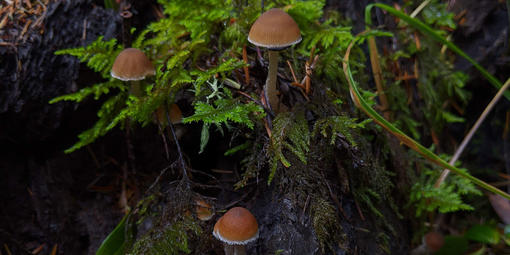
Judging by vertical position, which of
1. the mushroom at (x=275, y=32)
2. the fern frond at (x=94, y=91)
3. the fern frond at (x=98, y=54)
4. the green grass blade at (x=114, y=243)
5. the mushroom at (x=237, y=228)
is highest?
the mushroom at (x=275, y=32)

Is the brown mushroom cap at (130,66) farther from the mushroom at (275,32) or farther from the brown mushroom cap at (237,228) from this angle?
the brown mushroom cap at (237,228)

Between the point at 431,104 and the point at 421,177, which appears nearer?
the point at 421,177

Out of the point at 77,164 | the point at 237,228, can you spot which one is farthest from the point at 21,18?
the point at 237,228

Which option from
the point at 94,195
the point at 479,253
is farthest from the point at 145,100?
the point at 479,253

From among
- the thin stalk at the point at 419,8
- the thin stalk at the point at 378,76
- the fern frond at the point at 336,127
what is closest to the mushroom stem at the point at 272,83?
the fern frond at the point at 336,127

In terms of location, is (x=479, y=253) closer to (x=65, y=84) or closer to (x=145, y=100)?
(x=145, y=100)

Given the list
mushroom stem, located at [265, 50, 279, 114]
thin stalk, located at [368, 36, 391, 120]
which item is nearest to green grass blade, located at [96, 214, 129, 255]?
mushroom stem, located at [265, 50, 279, 114]

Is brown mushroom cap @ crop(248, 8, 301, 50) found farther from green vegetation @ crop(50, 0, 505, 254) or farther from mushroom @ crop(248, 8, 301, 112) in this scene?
green vegetation @ crop(50, 0, 505, 254)
